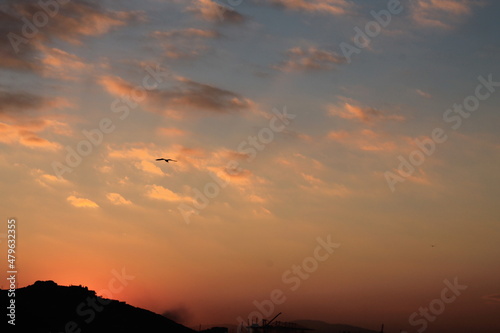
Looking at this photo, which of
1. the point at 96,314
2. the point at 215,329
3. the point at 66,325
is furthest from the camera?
the point at 215,329

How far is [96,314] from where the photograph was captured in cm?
11750

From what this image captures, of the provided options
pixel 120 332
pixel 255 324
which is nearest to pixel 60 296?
pixel 120 332

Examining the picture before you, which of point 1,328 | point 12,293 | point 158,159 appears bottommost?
point 1,328

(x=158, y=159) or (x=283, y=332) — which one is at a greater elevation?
(x=158, y=159)

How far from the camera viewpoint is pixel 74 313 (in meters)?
114

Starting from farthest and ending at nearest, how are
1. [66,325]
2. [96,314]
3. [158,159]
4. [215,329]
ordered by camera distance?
[215,329]
[96,314]
[66,325]
[158,159]

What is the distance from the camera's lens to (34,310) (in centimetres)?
11044

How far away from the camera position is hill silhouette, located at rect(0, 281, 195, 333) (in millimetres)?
106688

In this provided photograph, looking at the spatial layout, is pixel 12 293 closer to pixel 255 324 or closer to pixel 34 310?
pixel 34 310

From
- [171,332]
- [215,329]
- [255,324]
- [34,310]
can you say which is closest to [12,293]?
[34,310]

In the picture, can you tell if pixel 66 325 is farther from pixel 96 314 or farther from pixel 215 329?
pixel 215 329

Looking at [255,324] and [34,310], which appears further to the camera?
[255,324]

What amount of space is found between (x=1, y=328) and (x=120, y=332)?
24.0 metres

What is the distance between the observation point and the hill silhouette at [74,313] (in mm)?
106688
